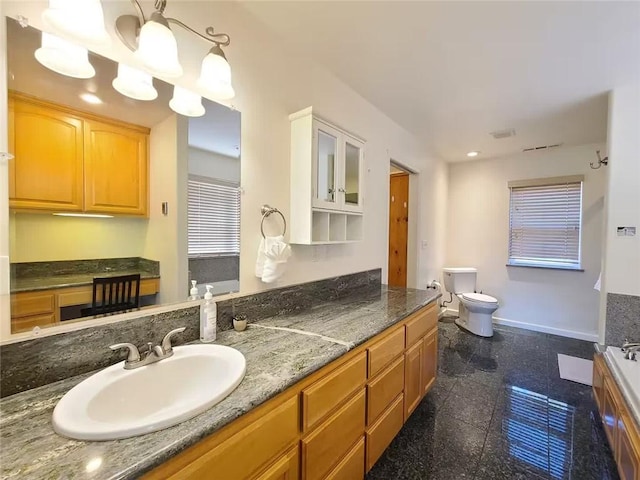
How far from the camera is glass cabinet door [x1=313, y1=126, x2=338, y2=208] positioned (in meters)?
1.73

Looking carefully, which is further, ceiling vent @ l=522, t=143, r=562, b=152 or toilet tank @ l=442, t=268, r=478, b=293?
toilet tank @ l=442, t=268, r=478, b=293

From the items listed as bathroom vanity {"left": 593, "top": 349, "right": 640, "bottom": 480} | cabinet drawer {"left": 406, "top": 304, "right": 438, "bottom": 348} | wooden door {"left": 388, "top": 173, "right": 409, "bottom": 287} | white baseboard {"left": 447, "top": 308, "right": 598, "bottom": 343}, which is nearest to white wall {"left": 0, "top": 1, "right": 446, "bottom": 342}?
cabinet drawer {"left": 406, "top": 304, "right": 438, "bottom": 348}

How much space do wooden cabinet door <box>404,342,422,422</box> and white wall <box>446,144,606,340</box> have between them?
9.30ft

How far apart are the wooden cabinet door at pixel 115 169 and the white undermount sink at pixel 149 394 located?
1.90 feet

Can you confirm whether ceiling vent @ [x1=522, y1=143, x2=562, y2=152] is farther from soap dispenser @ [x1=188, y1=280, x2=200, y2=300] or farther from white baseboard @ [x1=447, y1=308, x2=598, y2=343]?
soap dispenser @ [x1=188, y1=280, x2=200, y2=300]

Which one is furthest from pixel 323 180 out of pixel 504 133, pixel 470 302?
pixel 470 302

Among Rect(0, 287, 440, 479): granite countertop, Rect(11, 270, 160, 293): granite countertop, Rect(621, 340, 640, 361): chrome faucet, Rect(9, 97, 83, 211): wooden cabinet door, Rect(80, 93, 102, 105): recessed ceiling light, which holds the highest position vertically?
Rect(80, 93, 102, 105): recessed ceiling light

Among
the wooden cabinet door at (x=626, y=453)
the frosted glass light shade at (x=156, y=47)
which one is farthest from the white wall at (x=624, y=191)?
the frosted glass light shade at (x=156, y=47)

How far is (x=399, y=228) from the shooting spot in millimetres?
3678

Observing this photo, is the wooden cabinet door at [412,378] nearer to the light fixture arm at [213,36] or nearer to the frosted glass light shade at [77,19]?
the light fixture arm at [213,36]

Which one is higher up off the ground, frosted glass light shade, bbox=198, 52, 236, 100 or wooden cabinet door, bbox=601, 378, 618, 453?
frosted glass light shade, bbox=198, 52, 236, 100

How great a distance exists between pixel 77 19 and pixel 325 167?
1.23 metres

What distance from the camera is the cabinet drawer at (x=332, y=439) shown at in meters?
1.04

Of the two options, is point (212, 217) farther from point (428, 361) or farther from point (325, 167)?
point (428, 361)
